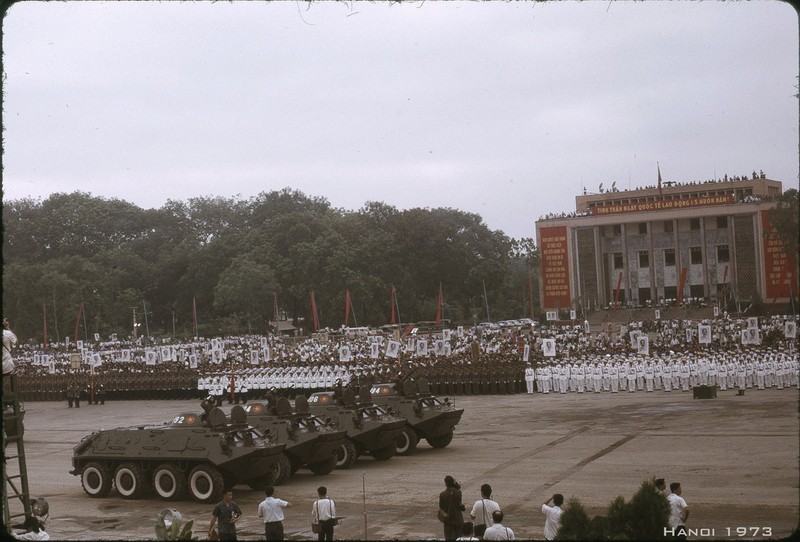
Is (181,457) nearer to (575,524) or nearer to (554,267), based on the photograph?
(575,524)

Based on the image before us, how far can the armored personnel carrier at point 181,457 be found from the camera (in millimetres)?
17969

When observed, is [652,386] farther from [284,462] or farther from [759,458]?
[284,462]

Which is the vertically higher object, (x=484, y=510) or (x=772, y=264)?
(x=772, y=264)

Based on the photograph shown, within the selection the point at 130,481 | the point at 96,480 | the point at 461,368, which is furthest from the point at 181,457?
the point at 461,368

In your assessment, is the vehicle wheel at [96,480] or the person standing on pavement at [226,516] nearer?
the person standing on pavement at [226,516]

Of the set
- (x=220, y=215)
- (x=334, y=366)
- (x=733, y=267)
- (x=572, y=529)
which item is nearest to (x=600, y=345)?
(x=334, y=366)

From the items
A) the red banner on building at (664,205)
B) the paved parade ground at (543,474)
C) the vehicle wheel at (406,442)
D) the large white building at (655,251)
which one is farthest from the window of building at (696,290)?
the vehicle wheel at (406,442)

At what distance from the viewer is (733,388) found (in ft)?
113

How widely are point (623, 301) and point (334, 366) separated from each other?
38.9 meters

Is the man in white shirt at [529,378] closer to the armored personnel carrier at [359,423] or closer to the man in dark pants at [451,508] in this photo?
the armored personnel carrier at [359,423]

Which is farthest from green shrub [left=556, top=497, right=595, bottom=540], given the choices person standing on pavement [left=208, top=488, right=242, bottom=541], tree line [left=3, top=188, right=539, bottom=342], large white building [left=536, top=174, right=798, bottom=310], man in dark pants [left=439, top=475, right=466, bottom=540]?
large white building [left=536, top=174, right=798, bottom=310]

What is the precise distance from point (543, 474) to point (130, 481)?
837 cm

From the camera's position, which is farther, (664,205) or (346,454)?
(664,205)

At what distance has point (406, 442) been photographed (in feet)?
77.4
